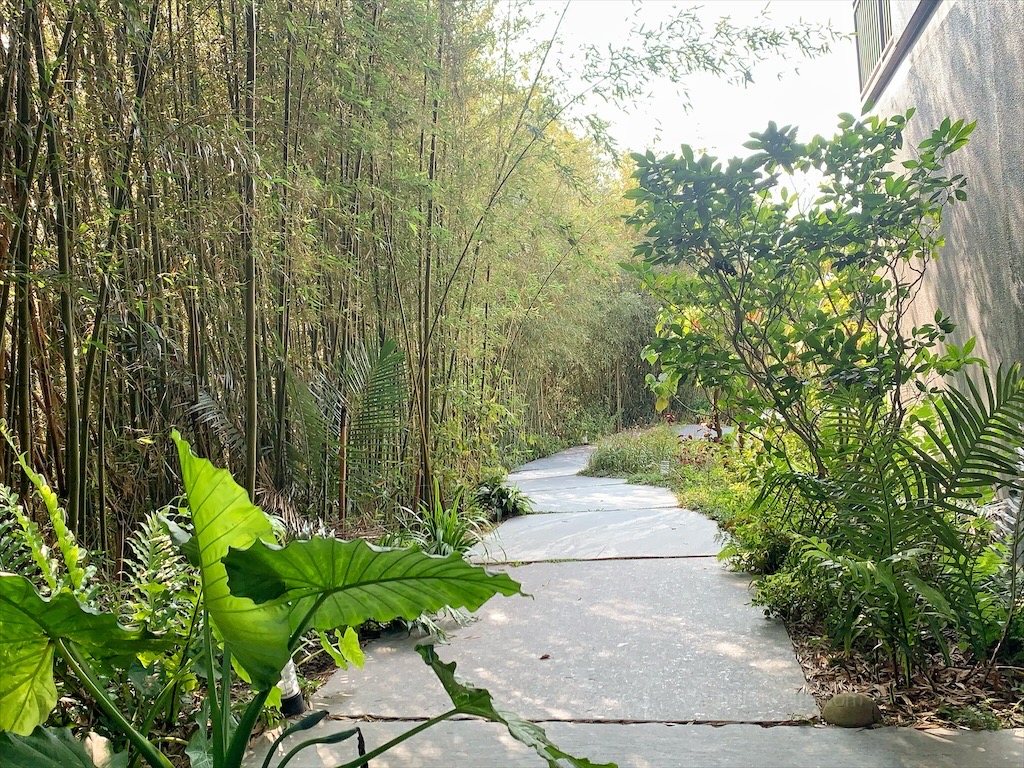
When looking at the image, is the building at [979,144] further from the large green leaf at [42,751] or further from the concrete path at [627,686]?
the large green leaf at [42,751]

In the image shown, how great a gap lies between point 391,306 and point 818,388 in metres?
1.95

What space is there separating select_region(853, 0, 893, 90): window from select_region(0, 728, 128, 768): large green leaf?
17.2 ft

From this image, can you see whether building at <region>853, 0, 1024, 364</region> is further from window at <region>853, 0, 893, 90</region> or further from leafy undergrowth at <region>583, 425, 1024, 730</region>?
leafy undergrowth at <region>583, 425, 1024, 730</region>

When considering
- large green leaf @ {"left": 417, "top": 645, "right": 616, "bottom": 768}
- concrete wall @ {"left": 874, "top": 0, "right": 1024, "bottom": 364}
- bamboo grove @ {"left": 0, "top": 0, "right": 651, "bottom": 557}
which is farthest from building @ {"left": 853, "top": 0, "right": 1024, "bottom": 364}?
large green leaf @ {"left": 417, "top": 645, "right": 616, "bottom": 768}

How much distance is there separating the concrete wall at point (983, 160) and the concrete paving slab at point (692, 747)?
1628 mm

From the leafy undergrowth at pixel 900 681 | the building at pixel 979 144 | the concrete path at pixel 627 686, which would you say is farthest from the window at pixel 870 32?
the concrete path at pixel 627 686

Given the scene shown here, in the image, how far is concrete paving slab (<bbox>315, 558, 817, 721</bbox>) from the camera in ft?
7.66

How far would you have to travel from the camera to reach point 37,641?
1.17m

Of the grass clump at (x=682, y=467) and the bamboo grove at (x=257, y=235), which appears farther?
the grass clump at (x=682, y=467)

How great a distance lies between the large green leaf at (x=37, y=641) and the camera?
108cm

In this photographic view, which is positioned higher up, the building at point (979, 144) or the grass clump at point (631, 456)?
the building at point (979, 144)

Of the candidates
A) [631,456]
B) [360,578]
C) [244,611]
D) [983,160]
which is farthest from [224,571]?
[631,456]

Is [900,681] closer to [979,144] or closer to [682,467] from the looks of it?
[979,144]

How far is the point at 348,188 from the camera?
305 centimetres
